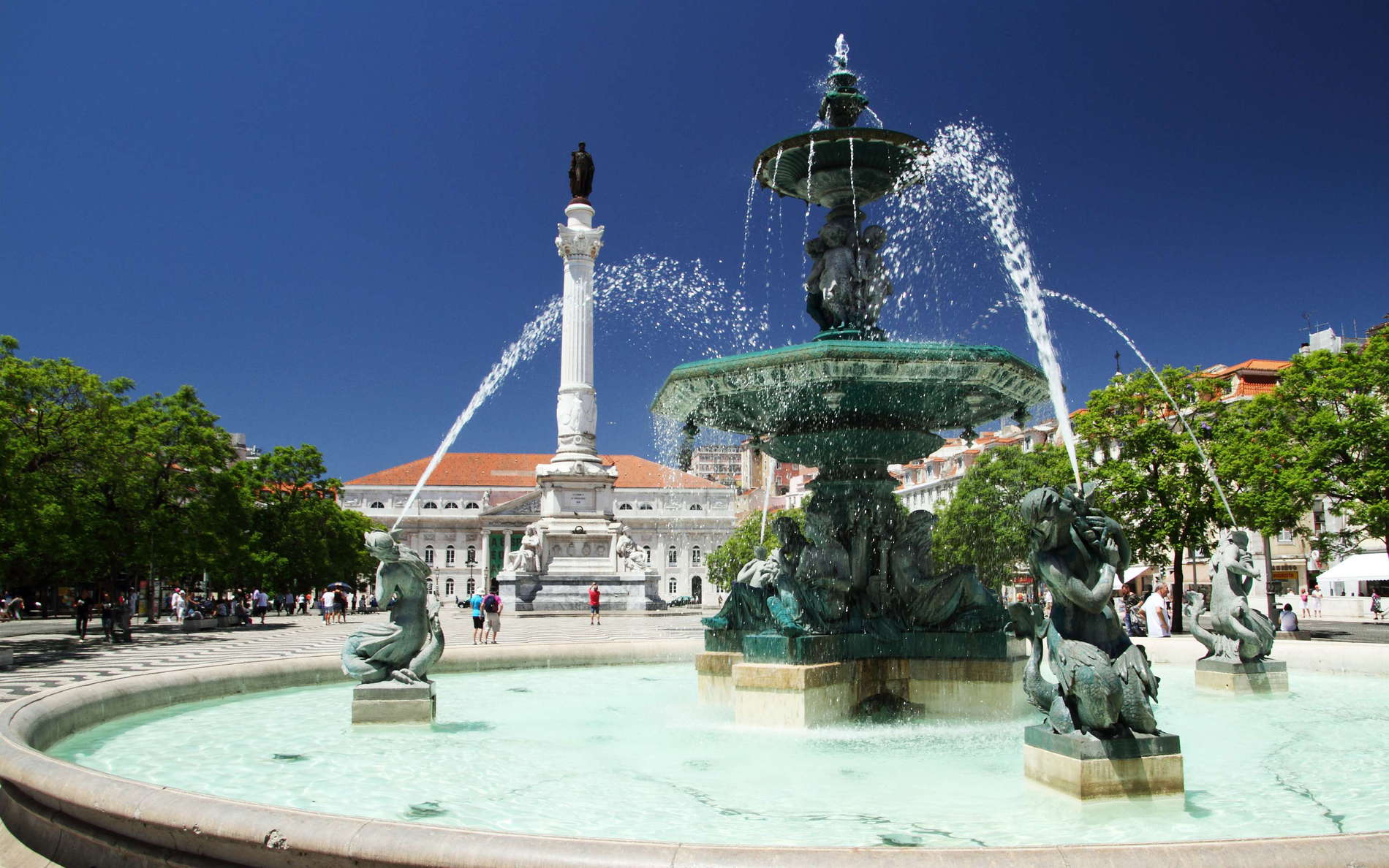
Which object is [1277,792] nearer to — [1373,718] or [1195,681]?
[1373,718]

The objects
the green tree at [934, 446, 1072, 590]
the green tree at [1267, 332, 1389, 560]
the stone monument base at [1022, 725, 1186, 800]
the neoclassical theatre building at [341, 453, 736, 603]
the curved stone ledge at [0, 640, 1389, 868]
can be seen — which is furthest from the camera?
the neoclassical theatre building at [341, 453, 736, 603]

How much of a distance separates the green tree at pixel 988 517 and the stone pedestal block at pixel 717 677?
31975 mm

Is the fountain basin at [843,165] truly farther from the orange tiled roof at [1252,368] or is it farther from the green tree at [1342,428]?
the orange tiled roof at [1252,368]

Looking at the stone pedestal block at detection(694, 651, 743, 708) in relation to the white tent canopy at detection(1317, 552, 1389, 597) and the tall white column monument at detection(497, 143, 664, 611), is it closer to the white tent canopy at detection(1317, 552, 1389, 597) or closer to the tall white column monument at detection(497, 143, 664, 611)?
the white tent canopy at detection(1317, 552, 1389, 597)

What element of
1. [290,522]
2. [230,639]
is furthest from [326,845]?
[290,522]

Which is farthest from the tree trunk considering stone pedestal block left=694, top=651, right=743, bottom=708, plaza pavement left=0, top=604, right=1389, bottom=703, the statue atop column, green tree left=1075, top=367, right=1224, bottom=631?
the statue atop column

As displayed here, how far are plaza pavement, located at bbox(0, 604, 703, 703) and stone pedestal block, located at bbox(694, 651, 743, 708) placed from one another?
3.79 meters

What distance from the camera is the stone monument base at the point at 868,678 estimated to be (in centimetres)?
766

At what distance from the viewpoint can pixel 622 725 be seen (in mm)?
7926

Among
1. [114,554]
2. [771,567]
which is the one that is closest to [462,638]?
[114,554]

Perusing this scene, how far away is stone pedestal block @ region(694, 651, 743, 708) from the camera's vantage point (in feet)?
29.2

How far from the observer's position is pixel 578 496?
50469 mm

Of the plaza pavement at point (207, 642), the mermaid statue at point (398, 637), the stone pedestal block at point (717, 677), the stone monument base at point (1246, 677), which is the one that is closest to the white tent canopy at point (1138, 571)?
the plaza pavement at point (207, 642)

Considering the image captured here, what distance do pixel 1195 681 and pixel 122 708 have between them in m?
9.88
